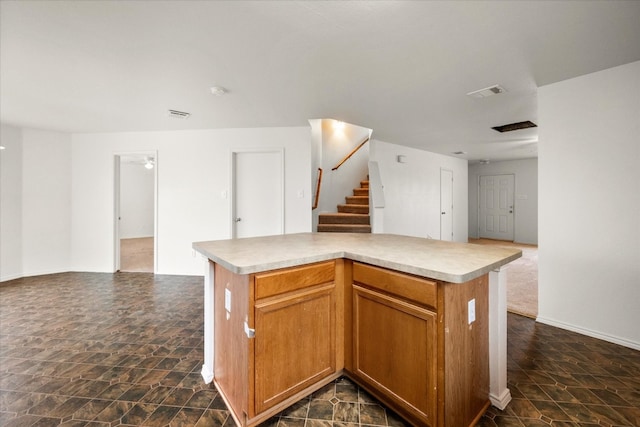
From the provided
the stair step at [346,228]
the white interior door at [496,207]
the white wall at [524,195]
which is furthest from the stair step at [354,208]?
the white wall at [524,195]

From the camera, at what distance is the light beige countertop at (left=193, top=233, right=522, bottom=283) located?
130 centimetres

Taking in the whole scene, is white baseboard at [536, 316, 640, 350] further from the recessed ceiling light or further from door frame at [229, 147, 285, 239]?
the recessed ceiling light

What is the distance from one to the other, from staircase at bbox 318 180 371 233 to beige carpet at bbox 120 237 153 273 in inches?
127

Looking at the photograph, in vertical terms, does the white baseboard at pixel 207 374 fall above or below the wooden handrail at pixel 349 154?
below

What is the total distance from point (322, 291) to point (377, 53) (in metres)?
1.88

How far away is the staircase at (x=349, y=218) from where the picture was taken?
484 centimetres

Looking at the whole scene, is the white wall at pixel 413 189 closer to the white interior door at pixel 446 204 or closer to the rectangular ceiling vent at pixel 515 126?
the white interior door at pixel 446 204

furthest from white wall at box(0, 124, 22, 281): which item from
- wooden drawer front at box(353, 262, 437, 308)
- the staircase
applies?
wooden drawer front at box(353, 262, 437, 308)

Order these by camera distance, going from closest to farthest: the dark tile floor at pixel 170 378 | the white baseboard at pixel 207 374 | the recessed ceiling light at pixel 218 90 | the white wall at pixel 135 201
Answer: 1. the dark tile floor at pixel 170 378
2. the white baseboard at pixel 207 374
3. the recessed ceiling light at pixel 218 90
4. the white wall at pixel 135 201

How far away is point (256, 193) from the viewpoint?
4.36m

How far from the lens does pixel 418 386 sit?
53.8 inches

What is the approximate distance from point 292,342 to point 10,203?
212 inches

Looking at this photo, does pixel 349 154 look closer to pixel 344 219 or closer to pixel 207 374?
pixel 344 219

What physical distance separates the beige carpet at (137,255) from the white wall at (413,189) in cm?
469
